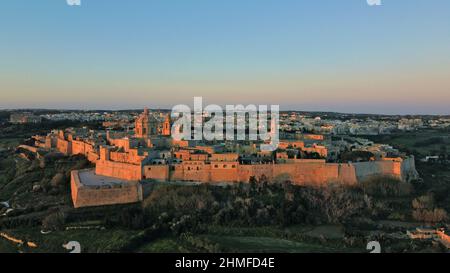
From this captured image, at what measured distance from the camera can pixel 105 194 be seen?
1648cm

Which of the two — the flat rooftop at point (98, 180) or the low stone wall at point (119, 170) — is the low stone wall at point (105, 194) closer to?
the flat rooftop at point (98, 180)

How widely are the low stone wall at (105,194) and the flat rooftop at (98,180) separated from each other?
8.2 inches

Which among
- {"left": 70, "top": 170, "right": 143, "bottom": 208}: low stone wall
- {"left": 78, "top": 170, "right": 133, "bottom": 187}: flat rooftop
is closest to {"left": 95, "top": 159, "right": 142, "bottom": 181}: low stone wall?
{"left": 78, "top": 170, "right": 133, "bottom": 187}: flat rooftop

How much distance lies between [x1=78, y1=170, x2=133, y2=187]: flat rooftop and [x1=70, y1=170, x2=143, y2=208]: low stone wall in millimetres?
209

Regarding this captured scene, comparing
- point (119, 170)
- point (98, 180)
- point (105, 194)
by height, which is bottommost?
point (105, 194)

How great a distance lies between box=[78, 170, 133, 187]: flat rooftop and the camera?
1686 cm

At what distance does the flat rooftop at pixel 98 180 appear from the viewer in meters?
16.9

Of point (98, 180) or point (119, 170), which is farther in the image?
point (119, 170)

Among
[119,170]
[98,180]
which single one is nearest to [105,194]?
[98,180]

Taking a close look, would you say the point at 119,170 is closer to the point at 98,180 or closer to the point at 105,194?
the point at 98,180

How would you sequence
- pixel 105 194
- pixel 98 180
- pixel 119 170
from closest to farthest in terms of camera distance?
pixel 105 194, pixel 98 180, pixel 119 170

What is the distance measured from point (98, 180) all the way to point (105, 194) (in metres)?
1.62

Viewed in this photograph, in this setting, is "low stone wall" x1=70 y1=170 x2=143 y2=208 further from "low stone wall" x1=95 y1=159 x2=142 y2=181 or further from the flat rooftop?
"low stone wall" x1=95 y1=159 x2=142 y2=181
